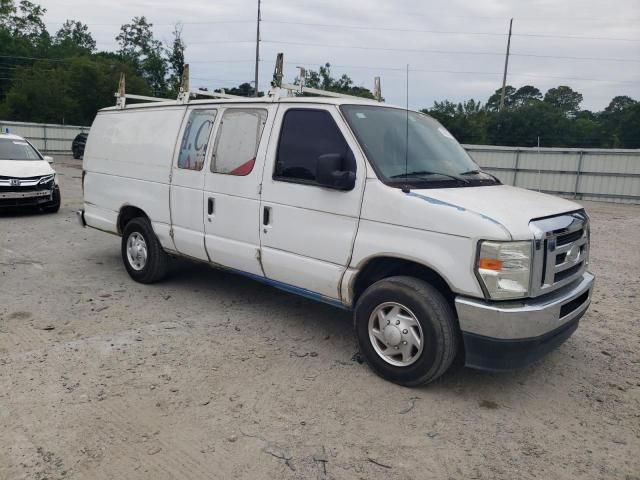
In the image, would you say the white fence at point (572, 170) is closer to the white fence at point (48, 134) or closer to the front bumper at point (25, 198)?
the front bumper at point (25, 198)

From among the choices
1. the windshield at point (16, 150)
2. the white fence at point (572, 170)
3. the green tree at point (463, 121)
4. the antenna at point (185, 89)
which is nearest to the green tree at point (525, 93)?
the green tree at point (463, 121)

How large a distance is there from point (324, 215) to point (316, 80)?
186 feet

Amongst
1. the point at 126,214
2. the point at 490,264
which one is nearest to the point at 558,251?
the point at 490,264

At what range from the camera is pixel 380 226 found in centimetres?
392

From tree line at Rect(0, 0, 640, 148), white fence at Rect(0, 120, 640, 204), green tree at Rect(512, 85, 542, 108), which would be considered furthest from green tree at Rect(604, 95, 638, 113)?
white fence at Rect(0, 120, 640, 204)

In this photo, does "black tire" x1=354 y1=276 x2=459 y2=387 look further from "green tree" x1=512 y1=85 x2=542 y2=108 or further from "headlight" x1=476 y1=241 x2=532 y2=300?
"green tree" x1=512 y1=85 x2=542 y2=108

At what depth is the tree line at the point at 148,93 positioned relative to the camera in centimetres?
4691

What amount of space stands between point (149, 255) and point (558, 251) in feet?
14.1

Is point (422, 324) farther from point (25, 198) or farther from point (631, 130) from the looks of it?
point (631, 130)

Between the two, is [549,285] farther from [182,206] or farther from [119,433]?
[182,206]

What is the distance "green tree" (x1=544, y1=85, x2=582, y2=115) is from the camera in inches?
2653

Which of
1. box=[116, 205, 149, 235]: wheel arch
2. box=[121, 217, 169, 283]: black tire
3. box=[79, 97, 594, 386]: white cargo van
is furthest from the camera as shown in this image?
box=[116, 205, 149, 235]: wheel arch

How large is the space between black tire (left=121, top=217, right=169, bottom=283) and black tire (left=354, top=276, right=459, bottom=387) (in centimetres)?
292

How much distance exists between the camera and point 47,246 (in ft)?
26.6
